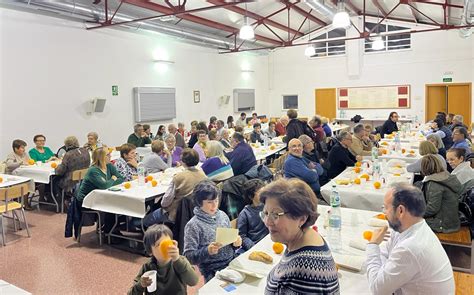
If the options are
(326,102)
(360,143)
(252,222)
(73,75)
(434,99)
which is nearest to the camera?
(252,222)

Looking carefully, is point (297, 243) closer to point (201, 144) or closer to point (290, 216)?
point (290, 216)

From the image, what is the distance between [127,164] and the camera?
18.3ft

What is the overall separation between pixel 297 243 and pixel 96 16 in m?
8.76

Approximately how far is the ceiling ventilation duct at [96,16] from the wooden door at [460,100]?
9102 millimetres

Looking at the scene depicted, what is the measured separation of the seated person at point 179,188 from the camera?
13.5ft

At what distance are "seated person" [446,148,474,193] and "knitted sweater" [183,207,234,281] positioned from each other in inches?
110

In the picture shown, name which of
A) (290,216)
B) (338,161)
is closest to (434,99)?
(338,161)

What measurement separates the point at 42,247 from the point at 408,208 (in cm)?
460

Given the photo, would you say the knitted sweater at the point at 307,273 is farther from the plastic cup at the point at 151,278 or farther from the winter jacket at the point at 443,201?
the winter jacket at the point at 443,201

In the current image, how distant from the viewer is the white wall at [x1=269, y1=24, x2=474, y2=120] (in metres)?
14.5

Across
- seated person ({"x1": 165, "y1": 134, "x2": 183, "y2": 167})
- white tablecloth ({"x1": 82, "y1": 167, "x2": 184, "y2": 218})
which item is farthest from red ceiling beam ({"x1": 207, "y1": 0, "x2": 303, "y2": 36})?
white tablecloth ({"x1": 82, "y1": 167, "x2": 184, "y2": 218})

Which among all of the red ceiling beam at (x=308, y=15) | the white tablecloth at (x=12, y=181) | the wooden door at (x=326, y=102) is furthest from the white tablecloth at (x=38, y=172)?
the wooden door at (x=326, y=102)

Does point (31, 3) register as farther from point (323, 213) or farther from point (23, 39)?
point (323, 213)

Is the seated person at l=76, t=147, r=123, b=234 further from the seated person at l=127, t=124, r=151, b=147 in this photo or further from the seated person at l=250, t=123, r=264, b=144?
the seated person at l=250, t=123, r=264, b=144
